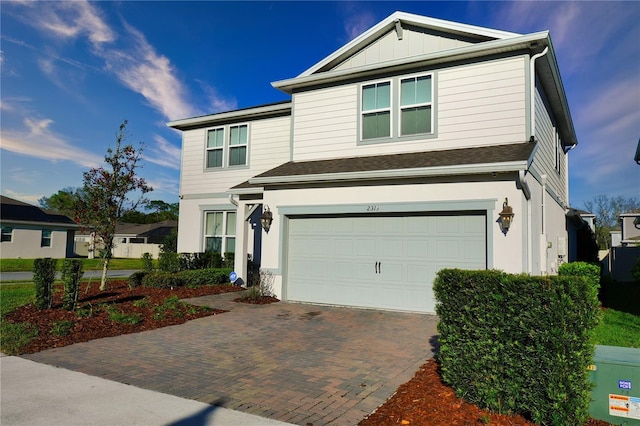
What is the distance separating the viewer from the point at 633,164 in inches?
653

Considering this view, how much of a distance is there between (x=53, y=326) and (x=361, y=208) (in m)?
6.95

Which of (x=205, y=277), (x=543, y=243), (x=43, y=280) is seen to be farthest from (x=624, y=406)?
(x=205, y=277)

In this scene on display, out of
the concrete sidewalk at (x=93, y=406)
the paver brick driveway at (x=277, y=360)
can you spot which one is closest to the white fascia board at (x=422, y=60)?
the paver brick driveway at (x=277, y=360)

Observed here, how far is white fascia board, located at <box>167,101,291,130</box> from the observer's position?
14570mm

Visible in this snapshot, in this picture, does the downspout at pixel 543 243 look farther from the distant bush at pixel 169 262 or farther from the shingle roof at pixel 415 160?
the distant bush at pixel 169 262

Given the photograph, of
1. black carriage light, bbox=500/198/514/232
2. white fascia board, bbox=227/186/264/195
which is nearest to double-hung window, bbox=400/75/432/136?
black carriage light, bbox=500/198/514/232

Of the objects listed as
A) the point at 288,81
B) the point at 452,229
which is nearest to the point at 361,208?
the point at 452,229

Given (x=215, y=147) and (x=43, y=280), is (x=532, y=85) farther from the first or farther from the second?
(x=43, y=280)

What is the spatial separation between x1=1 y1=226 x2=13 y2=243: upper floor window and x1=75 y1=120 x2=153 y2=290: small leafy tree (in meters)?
23.0

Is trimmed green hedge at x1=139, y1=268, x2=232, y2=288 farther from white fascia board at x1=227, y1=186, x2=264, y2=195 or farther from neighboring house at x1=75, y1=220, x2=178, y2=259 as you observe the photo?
neighboring house at x1=75, y1=220, x2=178, y2=259

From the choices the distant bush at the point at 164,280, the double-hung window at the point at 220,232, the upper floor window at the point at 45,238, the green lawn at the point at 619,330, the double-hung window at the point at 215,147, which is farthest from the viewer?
the upper floor window at the point at 45,238

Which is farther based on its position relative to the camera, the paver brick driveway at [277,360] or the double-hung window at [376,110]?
the double-hung window at [376,110]

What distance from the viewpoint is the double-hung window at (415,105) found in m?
10.6

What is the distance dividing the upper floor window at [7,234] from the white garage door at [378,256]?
2974 centimetres
